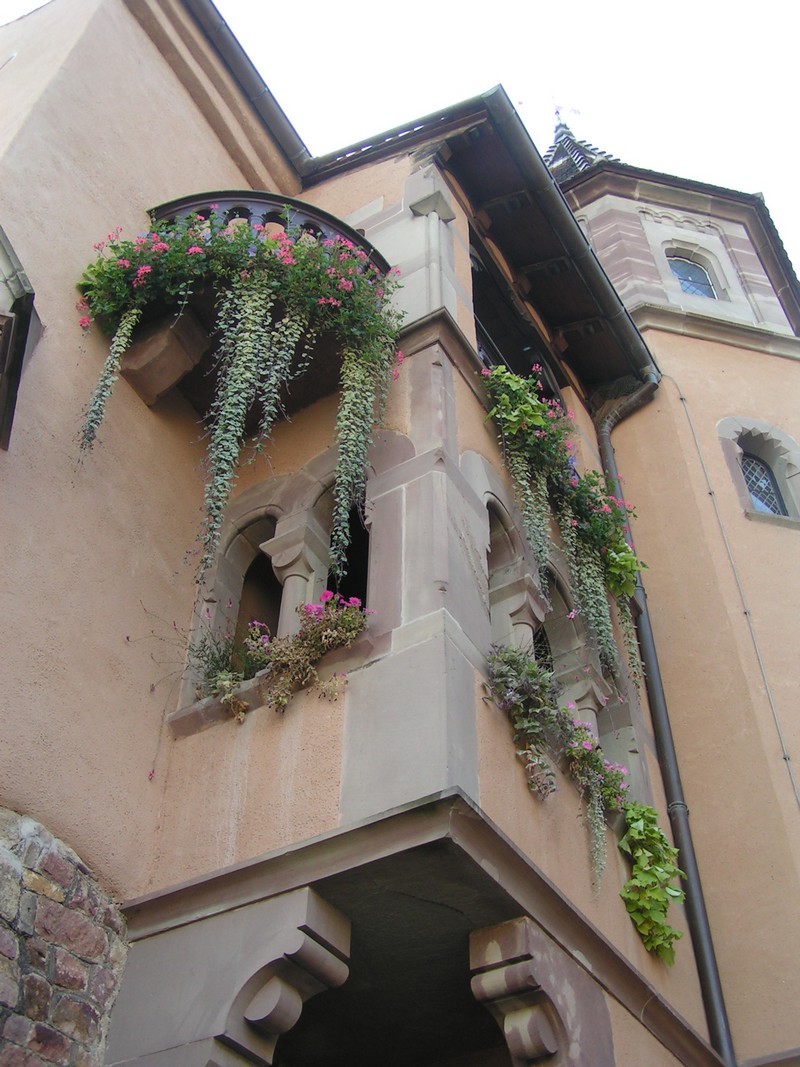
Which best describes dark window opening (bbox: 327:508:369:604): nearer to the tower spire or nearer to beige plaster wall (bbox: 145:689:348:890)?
beige plaster wall (bbox: 145:689:348:890)

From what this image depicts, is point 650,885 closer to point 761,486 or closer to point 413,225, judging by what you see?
point 413,225

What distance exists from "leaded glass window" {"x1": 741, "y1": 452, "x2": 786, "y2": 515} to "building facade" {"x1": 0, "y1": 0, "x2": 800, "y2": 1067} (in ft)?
0.12

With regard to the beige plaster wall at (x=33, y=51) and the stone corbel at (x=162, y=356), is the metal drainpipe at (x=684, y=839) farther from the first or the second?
the beige plaster wall at (x=33, y=51)

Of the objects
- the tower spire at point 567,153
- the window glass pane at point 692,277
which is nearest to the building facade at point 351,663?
the window glass pane at point 692,277

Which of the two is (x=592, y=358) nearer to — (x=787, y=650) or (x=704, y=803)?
(x=787, y=650)

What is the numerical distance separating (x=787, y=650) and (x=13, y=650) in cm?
574

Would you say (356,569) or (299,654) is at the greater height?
(356,569)

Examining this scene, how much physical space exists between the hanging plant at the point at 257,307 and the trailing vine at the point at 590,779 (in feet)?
4.40

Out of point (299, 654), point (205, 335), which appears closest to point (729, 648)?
point (299, 654)

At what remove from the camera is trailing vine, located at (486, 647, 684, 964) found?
5.48m

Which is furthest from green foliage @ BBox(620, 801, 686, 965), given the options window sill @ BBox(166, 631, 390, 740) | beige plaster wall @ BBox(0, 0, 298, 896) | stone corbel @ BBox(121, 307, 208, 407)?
stone corbel @ BBox(121, 307, 208, 407)

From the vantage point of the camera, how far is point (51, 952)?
4.63 metres

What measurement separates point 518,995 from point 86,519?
3.13 m

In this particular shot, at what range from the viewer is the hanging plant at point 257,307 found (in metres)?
6.39
